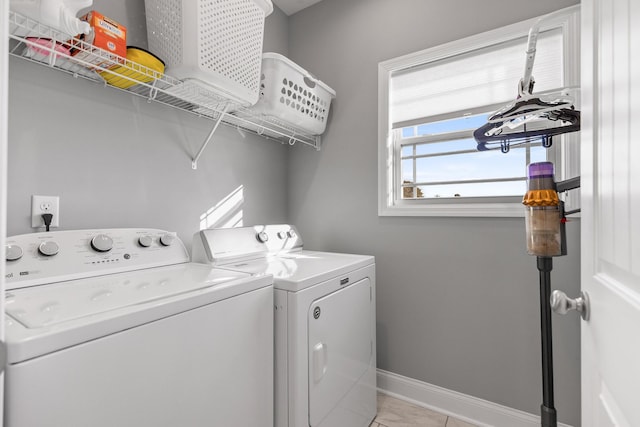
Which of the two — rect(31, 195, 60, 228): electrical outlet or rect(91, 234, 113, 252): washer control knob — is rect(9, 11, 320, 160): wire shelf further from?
rect(91, 234, 113, 252): washer control knob

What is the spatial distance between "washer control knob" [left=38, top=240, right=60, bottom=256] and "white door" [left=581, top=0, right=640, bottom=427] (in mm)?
1525

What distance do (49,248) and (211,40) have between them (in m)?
1.04

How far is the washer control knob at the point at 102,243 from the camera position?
1191 mm

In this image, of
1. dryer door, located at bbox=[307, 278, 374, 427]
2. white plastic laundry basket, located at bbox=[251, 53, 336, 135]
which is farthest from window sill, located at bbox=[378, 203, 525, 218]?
white plastic laundry basket, located at bbox=[251, 53, 336, 135]

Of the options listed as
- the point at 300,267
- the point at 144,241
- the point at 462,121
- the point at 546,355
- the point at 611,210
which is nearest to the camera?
the point at 611,210

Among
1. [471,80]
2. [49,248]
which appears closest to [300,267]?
[49,248]

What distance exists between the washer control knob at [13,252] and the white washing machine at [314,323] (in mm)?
652

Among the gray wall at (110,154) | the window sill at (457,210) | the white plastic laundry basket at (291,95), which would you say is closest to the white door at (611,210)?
the window sill at (457,210)

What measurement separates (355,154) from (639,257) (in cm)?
183

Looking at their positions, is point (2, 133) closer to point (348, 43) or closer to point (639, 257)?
point (639, 257)

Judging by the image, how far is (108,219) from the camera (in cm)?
141

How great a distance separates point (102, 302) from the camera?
2.71 ft

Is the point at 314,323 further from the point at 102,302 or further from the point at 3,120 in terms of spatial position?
the point at 3,120

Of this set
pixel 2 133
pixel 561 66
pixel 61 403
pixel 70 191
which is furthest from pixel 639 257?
pixel 70 191
